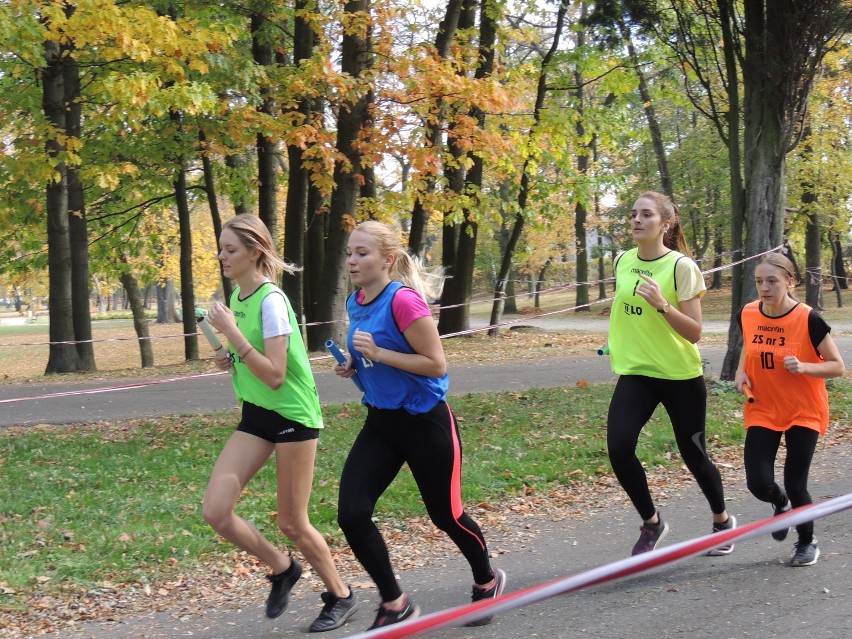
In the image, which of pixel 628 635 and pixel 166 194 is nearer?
pixel 628 635

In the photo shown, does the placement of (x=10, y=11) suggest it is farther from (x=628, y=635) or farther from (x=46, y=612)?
(x=628, y=635)

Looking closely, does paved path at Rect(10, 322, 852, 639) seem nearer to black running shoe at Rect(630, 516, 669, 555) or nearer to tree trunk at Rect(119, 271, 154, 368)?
black running shoe at Rect(630, 516, 669, 555)

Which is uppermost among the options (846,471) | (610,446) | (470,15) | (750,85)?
(470,15)

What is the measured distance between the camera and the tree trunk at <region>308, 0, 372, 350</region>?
14406 millimetres

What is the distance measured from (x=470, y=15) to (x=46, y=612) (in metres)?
17.1

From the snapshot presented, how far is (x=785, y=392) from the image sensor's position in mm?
5148

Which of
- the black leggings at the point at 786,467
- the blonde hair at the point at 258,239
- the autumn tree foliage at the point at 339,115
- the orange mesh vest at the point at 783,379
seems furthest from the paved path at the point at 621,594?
the autumn tree foliage at the point at 339,115

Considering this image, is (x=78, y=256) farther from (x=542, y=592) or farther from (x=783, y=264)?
(x=542, y=592)

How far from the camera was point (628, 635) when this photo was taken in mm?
4145

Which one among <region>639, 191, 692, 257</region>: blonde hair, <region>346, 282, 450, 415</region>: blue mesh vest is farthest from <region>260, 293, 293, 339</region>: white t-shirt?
<region>639, 191, 692, 257</region>: blonde hair

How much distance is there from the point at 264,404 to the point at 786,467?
3.05m

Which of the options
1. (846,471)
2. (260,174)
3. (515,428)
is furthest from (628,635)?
(260,174)

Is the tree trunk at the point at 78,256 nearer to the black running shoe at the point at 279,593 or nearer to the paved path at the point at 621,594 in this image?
the paved path at the point at 621,594

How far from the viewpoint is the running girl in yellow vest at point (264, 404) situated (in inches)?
165
